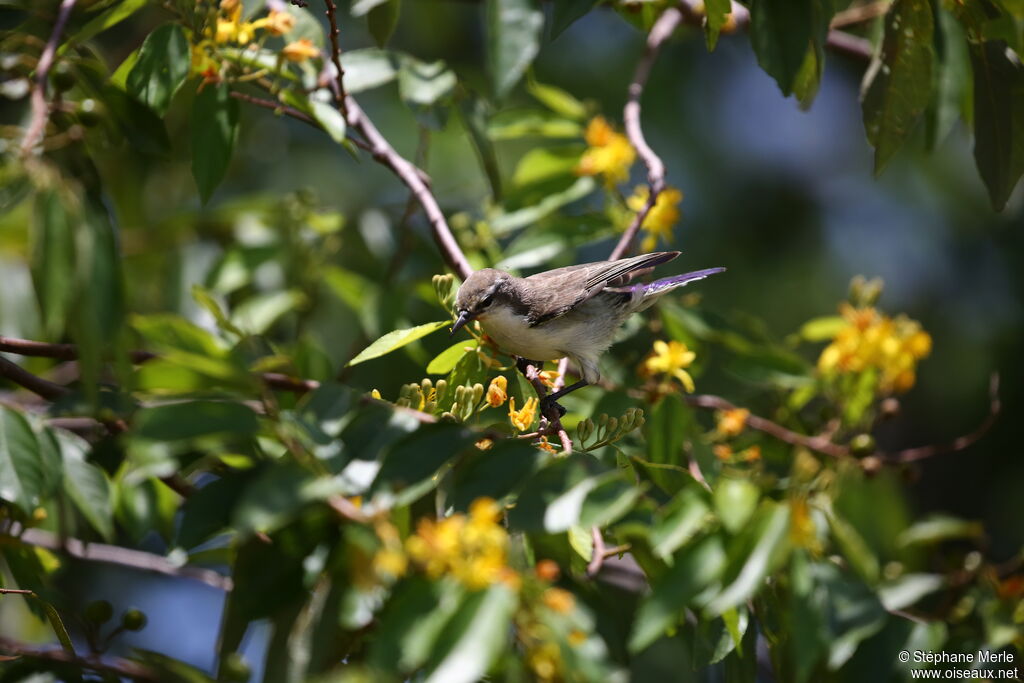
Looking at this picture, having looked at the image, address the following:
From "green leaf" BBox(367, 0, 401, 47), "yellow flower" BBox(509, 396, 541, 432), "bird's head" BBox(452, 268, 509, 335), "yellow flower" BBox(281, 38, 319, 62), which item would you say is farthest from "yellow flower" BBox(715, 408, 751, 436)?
"yellow flower" BBox(281, 38, 319, 62)

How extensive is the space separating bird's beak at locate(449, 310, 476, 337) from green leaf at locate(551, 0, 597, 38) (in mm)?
1038

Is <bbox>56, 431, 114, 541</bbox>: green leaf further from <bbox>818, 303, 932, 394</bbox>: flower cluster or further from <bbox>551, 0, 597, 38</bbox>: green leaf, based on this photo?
<bbox>818, 303, 932, 394</bbox>: flower cluster

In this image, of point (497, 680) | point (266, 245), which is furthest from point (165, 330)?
point (266, 245)

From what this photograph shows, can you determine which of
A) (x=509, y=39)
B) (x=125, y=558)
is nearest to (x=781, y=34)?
(x=509, y=39)

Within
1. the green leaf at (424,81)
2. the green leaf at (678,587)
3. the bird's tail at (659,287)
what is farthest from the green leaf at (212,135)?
the green leaf at (678,587)

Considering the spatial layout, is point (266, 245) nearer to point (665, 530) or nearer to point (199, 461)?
point (199, 461)

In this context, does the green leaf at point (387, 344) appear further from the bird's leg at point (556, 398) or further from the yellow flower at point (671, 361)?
the yellow flower at point (671, 361)

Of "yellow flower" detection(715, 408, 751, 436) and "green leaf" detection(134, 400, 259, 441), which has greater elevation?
"green leaf" detection(134, 400, 259, 441)

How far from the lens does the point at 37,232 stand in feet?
5.57

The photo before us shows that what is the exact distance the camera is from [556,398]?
11.6 feet

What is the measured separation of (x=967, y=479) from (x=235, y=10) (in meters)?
7.45

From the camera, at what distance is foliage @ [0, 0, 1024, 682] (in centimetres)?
176

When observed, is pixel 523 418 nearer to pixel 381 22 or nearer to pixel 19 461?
pixel 19 461

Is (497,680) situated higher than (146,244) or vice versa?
(497,680)
